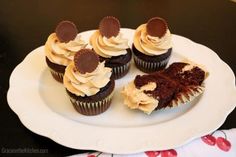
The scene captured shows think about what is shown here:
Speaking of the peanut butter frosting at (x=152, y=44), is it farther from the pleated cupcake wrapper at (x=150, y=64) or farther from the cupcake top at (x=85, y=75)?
the cupcake top at (x=85, y=75)

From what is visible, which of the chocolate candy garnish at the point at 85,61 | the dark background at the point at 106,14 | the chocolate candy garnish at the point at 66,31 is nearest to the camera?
the chocolate candy garnish at the point at 85,61

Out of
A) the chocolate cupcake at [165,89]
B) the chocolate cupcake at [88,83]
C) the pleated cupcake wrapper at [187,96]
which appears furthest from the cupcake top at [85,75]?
the pleated cupcake wrapper at [187,96]

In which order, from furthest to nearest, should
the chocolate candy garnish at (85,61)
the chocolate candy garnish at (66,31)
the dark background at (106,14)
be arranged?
the dark background at (106,14), the chocolate candy garnish at (66,31), the chocolate candy garnish at (85,61)

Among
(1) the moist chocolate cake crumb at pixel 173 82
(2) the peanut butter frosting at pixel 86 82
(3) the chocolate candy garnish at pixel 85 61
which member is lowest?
(1) the moist chocolate cake crumb at pixel 173 82

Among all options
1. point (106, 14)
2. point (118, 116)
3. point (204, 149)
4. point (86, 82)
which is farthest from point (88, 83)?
point (106, 14)

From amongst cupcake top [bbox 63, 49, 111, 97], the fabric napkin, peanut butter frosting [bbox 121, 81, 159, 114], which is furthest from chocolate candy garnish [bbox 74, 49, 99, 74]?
the fabric napkin

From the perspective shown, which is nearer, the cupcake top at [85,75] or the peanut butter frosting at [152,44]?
the cupcake top at [85,75]
